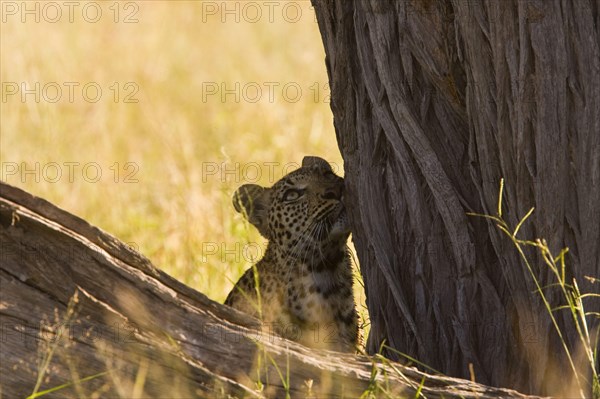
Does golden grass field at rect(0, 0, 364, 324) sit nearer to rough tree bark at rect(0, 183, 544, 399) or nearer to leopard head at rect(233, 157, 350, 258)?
leopard head at rect(233, 157, 350, 258)

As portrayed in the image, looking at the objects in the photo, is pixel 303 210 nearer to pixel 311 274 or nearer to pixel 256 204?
pixel 311 274

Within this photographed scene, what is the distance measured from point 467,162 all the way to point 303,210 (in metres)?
1.73

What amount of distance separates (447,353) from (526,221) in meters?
0.79

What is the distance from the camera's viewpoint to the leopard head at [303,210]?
6.21m

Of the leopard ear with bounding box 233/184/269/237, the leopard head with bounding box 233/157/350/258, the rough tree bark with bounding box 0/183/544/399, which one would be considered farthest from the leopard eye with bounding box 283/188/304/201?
the rough tree bark with bounding box 0/183/544/399

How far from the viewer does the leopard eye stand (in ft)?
21.5

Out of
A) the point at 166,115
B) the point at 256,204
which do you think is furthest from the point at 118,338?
the point at 166,115

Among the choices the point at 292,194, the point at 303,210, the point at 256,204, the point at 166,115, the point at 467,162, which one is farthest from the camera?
the point at 166,115

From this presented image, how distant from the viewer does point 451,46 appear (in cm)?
473

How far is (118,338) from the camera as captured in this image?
165 inches

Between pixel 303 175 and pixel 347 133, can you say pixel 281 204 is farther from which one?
pixel 347 133

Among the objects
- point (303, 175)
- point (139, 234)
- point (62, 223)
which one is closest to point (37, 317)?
point (62, 223)

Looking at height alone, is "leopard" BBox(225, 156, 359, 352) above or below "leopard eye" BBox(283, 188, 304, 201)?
below

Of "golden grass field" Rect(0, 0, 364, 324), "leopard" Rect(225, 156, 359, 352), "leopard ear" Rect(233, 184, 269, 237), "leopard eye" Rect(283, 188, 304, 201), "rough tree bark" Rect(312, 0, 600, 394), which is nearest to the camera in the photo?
"rough tree bark" Rect(312, 0, 600, 394)
